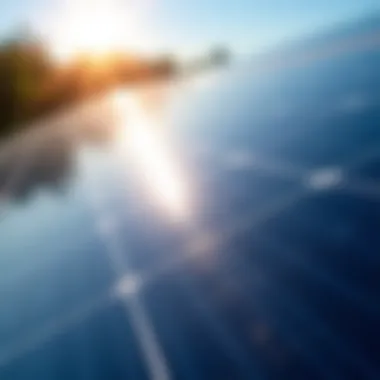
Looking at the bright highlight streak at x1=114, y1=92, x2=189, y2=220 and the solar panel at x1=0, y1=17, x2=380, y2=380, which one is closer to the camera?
the solar panel at x1=0, y1=17, x2=380, y2=380

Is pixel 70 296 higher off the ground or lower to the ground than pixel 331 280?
higher

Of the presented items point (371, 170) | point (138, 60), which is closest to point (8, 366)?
point (371, 170)

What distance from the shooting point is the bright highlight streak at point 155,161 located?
10.1m

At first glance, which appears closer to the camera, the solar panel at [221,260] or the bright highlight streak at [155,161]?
the solar panel at [221,260]

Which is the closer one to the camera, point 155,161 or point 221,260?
point 221,260

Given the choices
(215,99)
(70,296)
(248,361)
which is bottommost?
(248,361)

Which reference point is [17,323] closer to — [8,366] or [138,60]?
[8,366]

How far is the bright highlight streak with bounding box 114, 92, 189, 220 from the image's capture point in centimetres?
1012

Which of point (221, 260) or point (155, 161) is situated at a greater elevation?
point (155, 161)

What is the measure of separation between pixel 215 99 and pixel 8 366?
1593 cm

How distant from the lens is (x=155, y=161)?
14148 millimetres

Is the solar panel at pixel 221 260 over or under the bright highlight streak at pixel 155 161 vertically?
under

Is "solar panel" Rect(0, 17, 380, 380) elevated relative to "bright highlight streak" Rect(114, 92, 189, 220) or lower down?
lower down

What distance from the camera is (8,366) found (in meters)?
6.67
